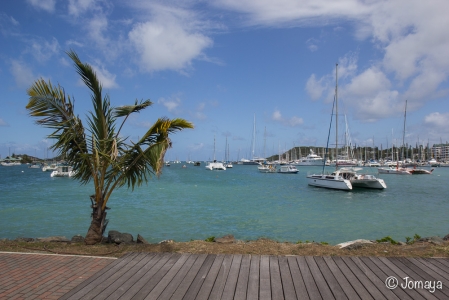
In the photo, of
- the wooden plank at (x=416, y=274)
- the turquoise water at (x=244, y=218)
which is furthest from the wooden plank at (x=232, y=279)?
the turquoise water at (x=244, y=218)

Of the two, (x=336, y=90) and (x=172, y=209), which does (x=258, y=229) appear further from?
(x=336, y=90)

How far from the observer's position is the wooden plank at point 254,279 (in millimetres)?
4211

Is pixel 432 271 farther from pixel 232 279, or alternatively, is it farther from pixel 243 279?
pixel 232 279

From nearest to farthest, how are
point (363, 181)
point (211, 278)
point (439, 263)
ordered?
point (211, 278) → point (439, 263) → point (363, 181)

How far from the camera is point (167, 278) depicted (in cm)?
483

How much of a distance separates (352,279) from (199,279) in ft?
7.09

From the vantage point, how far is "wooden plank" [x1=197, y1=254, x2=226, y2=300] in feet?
13.9

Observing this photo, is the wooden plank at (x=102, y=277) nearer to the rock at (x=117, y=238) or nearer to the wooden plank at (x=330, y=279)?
the rock at (x=117, y=238)

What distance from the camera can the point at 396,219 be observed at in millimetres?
19688

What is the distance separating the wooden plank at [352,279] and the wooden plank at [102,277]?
3.46 meters

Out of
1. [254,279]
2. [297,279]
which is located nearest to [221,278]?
[254,279]

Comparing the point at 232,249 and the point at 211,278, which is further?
the point at 232,249

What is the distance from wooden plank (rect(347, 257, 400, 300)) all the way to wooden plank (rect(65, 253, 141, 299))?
3.76 metres

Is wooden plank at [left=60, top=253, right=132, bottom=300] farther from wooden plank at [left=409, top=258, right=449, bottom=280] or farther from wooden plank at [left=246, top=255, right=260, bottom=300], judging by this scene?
wooden plank at [left=409, top=258, right=449, bottom=280]
